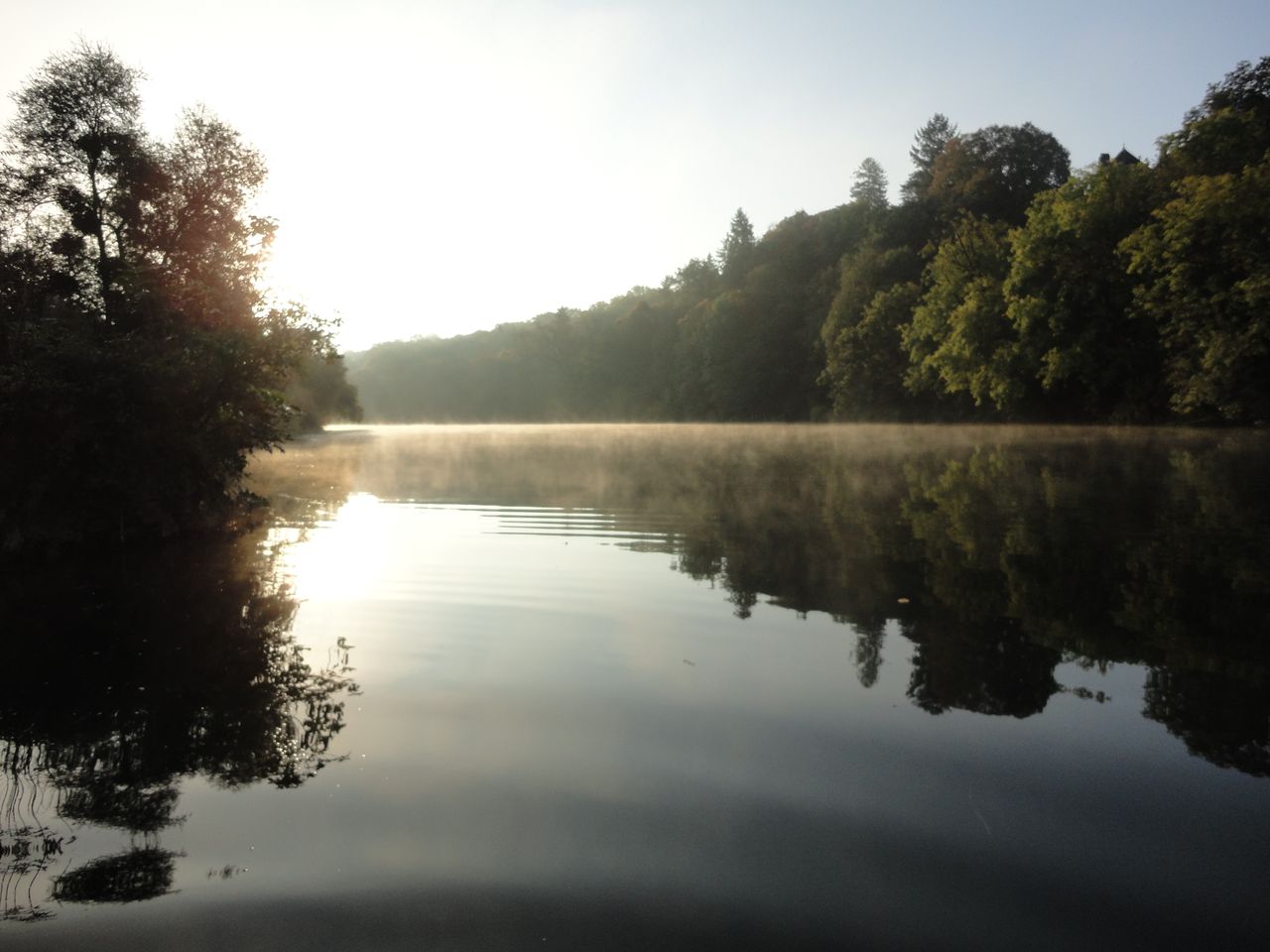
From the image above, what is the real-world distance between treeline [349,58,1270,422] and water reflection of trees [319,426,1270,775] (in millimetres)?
24417

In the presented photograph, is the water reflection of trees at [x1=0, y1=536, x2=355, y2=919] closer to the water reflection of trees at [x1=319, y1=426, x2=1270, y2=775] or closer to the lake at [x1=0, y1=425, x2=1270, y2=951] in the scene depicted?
the lake at [x1=0, y1=425, x2=1270, y2=951]

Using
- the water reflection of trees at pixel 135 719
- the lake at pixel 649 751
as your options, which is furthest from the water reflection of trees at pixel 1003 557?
the water reflection of trees at pixel 135 719

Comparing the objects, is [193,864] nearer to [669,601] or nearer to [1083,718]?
[1083,718]

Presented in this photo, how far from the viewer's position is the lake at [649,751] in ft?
13.0

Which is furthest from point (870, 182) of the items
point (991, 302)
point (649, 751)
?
point (649, 751)

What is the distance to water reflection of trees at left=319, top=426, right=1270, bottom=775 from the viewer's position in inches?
281

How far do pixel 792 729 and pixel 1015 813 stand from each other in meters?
1.62

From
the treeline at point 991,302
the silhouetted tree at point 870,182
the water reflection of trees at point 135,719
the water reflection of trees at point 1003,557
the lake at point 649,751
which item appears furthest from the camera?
the silhouetted tree at point 870,182

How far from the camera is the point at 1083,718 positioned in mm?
6195

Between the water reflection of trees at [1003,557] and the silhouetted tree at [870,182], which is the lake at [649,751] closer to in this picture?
the water reflection of trees at [1003,557]

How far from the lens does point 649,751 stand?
5.75m

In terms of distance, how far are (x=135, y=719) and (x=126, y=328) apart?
15.5 metres

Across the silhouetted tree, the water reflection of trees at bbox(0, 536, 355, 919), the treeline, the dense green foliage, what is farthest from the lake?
the silhouetted tree

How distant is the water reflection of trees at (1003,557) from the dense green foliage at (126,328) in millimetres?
6430
